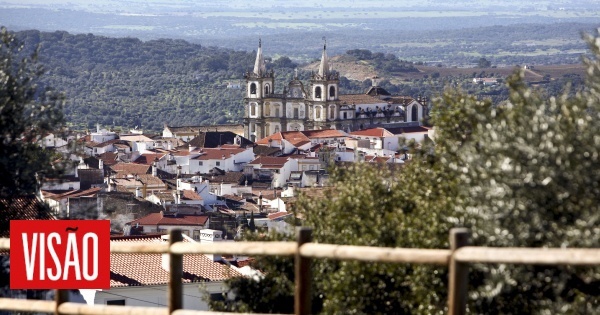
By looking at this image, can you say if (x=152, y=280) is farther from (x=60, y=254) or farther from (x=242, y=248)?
(x=242, y=248)

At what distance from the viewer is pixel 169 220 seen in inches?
1422

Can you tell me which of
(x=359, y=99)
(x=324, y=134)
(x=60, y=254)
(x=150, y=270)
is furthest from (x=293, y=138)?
(x=60, y=254)

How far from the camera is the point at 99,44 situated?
169500mm

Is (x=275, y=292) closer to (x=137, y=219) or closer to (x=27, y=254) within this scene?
(x=27, y=254)

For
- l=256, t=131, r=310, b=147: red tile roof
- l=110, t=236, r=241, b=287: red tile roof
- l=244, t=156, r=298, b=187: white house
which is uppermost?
l=110, t=236, r=241, b=287: red tile roof

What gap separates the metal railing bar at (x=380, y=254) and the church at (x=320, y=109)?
8393 cm

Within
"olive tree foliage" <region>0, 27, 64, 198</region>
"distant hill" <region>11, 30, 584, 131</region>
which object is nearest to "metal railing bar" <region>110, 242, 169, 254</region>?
"olive tree foliage" <region>0, 27, 64, 198</region>

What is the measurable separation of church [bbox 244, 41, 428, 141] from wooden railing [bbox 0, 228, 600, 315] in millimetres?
83079

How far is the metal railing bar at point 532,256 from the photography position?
194 inches

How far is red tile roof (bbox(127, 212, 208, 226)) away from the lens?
115 ft

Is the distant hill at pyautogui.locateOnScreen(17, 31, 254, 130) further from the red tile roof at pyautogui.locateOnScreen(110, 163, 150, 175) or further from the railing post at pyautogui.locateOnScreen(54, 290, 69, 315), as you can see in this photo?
the railing post at pyautogui.locateOnScreen(54, 290, 69, 315)

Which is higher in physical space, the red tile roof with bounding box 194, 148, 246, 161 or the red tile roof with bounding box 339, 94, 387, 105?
the red tile roof with bounding box 194, 148, 246, 161

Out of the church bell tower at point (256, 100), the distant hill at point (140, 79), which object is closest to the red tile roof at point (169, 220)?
the church bell tower at point (256, 100)

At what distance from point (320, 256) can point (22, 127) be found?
3.19m
